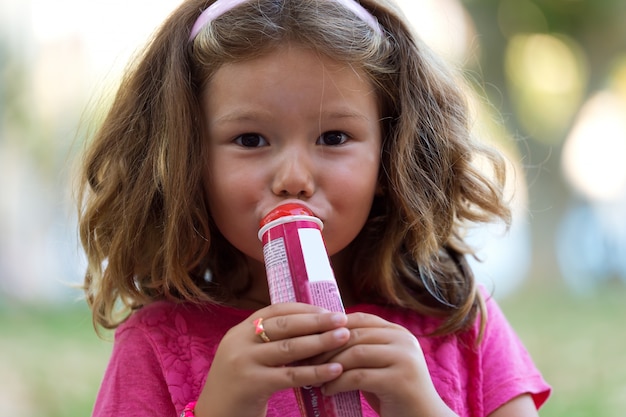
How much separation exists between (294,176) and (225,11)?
0.29 metres

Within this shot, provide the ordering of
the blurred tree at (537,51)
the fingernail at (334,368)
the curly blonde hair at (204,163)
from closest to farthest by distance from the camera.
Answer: the fingernail at (334,368) → the curly blonde hair at (204,163) → the blurred tree at (537,51)

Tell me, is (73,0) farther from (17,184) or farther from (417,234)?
(417,234)

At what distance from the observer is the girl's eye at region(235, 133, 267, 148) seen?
105cm

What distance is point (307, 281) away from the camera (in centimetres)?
87

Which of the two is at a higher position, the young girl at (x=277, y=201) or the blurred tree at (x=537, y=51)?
the blurred tree at (x=537, y=51)

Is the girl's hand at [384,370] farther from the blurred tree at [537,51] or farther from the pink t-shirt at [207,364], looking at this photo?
the blurred tree at [537,51]

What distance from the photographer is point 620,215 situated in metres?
4.12

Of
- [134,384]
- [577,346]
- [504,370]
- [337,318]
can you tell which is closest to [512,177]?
[504,370]

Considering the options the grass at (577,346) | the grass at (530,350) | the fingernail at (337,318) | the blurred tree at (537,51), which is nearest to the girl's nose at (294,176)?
the fingernail at (337,318)

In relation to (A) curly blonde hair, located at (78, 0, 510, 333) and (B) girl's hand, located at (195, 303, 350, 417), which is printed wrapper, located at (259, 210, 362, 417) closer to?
(B) girl's hand, located at (195, 303, 350, 417)

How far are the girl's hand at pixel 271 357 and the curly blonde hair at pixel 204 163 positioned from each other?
24 cm

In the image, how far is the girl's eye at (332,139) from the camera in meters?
1.06

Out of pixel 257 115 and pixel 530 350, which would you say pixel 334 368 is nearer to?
pixel 257 115

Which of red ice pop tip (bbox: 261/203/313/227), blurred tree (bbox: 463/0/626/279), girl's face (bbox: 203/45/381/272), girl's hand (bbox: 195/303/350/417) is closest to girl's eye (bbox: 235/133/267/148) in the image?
girl's face (bbox: 203/45/381/272)
